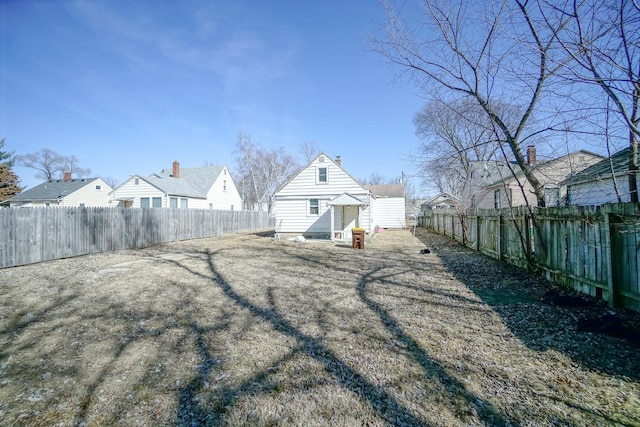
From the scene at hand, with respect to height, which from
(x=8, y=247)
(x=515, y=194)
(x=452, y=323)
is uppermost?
(x=515, y=194)

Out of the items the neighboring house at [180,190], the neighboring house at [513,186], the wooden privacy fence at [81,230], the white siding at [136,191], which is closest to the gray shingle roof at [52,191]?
the neighboring house at [180,190]

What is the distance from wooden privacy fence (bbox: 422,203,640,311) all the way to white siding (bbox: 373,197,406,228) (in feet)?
59.5

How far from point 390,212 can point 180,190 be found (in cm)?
1872

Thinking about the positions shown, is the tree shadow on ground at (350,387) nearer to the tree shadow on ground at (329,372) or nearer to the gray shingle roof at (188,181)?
the tree shadow on ground at (329,372)

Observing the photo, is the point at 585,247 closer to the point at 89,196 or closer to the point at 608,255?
the point at 608,255

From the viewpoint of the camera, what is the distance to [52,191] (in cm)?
2861

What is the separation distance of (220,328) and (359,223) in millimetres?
13483

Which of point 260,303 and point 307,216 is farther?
point 307,216

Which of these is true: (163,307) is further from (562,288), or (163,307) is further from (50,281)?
(562,288)

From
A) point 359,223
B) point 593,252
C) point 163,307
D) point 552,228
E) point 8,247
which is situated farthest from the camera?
point 359,223

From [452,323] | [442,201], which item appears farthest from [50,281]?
[442,201]

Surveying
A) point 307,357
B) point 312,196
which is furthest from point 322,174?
point 307,357

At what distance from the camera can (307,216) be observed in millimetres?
18031

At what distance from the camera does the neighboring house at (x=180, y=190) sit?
2375 centimetres
